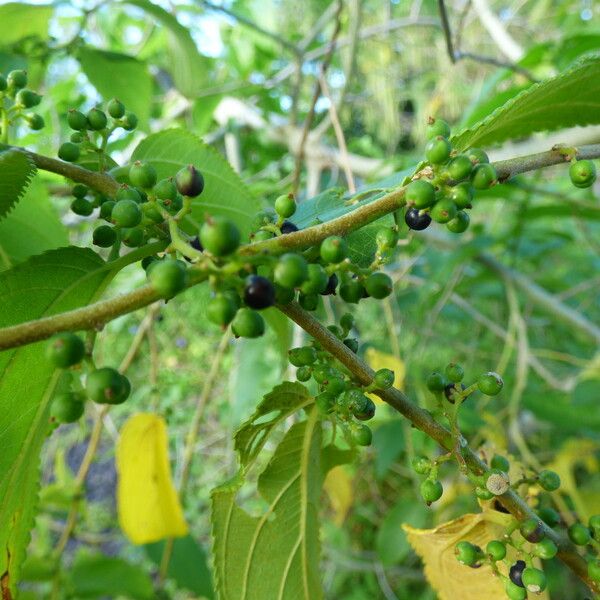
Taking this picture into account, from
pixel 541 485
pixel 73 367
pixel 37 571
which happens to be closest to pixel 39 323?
pixel 73 367

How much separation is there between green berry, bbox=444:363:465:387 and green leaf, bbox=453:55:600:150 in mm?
252

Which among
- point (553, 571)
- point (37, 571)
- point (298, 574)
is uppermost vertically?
point (298, 574)

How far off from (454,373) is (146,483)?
0.86 metres

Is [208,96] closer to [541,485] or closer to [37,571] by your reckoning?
[37,571]

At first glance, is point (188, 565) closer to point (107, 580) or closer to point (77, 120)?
point (107, 580)

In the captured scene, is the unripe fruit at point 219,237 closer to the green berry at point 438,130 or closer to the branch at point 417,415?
the branch at point 417,415

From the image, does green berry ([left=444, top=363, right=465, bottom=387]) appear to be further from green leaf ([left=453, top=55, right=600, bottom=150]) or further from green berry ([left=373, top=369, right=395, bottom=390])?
green leaf ([left=453, top=55, right=600, bottom=150])

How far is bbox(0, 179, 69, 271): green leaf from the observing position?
885 millimetres

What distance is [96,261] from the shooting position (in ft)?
2.13

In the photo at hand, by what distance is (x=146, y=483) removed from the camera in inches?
52.7

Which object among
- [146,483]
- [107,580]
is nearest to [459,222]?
[146,483]

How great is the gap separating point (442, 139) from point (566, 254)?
3.45 meters

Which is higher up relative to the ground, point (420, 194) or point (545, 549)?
point (420, 194)

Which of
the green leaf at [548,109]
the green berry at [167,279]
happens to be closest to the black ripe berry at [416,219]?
the green leaf at [548,109]
